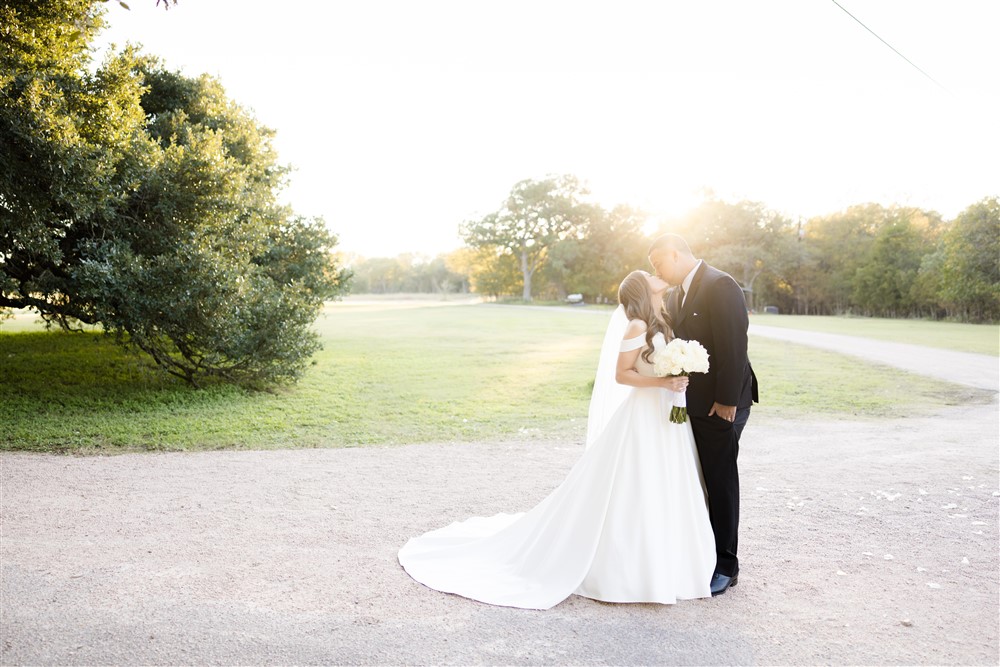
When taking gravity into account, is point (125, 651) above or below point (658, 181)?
below

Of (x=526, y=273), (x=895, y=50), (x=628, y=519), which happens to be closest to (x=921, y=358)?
(x=895, y=50)

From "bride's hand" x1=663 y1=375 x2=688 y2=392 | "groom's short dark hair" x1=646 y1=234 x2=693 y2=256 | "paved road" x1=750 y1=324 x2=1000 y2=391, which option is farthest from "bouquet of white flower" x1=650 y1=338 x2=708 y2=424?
"paved road" x1=750 y1=324 x2=1000 y2=391

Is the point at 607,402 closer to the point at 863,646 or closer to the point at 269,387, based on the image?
the point at 863,646

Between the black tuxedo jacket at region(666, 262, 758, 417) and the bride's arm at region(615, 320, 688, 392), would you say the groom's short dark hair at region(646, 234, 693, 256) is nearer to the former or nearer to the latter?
the black tuxedo jacket at region(666, 262, 758, 417)

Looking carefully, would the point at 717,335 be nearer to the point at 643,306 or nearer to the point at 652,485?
the point at 643,306

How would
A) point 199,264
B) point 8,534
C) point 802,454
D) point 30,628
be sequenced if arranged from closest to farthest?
point 30,628, point 8,534, point 802,454, point 199,264

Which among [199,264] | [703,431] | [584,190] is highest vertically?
[584,190]

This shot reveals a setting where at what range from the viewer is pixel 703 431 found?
4.64m

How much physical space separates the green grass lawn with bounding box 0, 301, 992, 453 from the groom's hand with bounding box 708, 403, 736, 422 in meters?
5.63

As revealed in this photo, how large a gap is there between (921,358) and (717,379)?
20.1 m

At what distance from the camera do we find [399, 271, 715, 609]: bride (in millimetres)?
4363

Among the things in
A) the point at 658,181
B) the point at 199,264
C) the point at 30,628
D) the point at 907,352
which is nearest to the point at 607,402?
the point at 30,628

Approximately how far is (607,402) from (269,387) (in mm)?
11105

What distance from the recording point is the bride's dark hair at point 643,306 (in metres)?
4.55
